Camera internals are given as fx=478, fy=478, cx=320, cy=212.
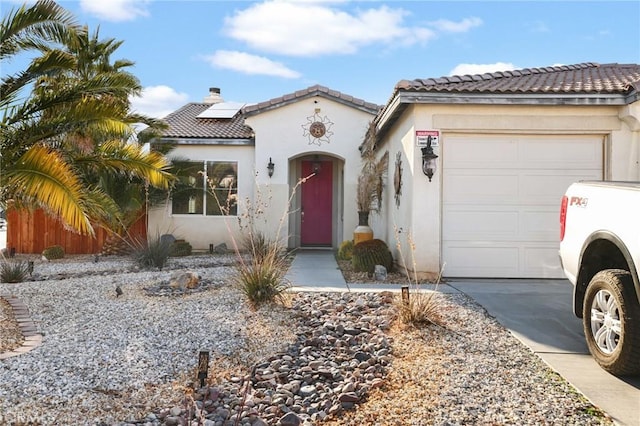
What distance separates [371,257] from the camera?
8969mm

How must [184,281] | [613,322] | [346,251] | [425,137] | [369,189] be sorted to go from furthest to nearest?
[346,251] < [369,189] < [425,137] < [184,281] < [613,322]

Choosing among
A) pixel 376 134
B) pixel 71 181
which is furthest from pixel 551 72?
pixel 71 181

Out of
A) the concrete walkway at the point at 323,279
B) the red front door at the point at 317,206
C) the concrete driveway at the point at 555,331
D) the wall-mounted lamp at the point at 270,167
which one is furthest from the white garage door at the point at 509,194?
the red front door at the point at 317,206

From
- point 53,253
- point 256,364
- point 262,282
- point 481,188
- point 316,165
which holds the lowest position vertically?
point 256,364

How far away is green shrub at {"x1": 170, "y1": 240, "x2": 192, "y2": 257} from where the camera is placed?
41.8ft

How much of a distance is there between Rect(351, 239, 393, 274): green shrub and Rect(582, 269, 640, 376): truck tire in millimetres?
4765

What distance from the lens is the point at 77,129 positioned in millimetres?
7066

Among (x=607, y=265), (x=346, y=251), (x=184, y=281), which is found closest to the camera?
(x=607, y=265)

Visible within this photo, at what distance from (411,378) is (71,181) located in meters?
4.48

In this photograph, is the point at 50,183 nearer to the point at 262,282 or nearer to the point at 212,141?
the point at 262,282

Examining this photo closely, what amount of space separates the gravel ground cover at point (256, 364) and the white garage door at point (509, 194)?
1.94 meters

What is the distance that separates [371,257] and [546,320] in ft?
12.5

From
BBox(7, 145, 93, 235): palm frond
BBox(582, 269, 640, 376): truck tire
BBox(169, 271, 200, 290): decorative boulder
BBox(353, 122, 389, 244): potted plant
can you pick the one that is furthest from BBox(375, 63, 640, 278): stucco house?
BBox(7, 145, 93, 235): palm frond

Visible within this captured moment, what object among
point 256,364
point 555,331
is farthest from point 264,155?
point 555,331
